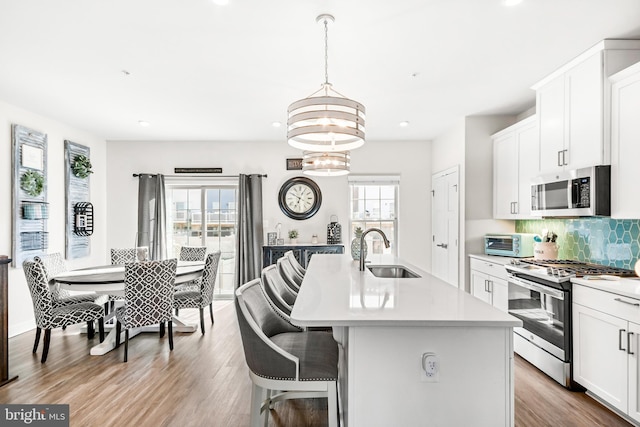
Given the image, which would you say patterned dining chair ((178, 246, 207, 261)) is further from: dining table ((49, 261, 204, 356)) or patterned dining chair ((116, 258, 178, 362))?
patterned dining chair ((116, 258, 178, 362))

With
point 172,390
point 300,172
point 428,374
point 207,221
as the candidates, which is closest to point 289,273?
point 172,390

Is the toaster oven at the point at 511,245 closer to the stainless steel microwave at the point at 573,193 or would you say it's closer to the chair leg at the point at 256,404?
the stainless steel microwave at the point at 573,193

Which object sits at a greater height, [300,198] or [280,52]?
[280,52]

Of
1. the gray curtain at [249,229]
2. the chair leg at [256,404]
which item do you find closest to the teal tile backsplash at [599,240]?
the chair leg at [256,404]

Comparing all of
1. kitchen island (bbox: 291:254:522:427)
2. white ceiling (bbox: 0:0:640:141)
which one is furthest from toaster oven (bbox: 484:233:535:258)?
kitchen island (bbox: 291:254:522:427)

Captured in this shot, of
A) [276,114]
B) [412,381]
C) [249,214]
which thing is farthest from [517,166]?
[249,214]

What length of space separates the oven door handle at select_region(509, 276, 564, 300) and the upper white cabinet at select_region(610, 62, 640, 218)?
2.30 feet

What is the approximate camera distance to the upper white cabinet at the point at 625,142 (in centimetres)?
252

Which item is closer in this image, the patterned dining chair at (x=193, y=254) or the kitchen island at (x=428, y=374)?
the kitchen island at (x=428, y=374)

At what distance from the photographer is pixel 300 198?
6.16m

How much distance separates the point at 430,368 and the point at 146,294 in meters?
2.76

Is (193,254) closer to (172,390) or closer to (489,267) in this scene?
(172,390)

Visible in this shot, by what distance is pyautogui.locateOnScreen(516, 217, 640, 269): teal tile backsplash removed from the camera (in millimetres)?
2947

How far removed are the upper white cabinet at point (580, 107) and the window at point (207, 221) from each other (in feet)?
15.0
